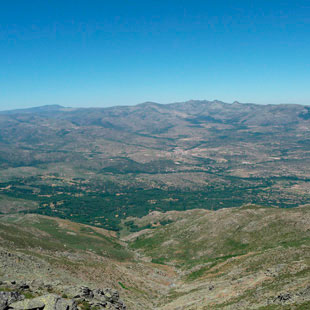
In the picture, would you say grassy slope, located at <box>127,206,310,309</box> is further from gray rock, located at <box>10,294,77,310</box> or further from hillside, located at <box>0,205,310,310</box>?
gray rock, located at <box>10,294,77,310</box>

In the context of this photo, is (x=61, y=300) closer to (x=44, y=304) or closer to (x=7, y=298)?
(x=44, y=304)

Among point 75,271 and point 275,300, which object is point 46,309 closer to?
point 275,300

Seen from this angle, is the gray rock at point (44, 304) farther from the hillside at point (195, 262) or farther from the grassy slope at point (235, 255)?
the grassy slope at point (235, 255)

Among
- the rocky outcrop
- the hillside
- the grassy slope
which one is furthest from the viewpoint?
the hillside

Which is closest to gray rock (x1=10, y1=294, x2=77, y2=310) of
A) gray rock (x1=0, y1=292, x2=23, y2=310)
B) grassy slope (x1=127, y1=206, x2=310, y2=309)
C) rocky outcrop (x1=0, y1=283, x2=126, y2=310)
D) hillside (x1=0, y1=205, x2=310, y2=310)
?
rocky outcrop (x1=0, y1=283, x2=126, y2=310)

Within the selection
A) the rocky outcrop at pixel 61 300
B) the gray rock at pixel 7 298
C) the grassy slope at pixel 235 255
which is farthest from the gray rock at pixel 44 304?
the grassy slope at pixel 235 255

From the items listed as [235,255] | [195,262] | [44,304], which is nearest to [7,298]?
[44,304]

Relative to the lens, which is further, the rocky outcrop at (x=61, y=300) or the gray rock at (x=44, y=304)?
the rocky outcrop at (x=61, y=300)
